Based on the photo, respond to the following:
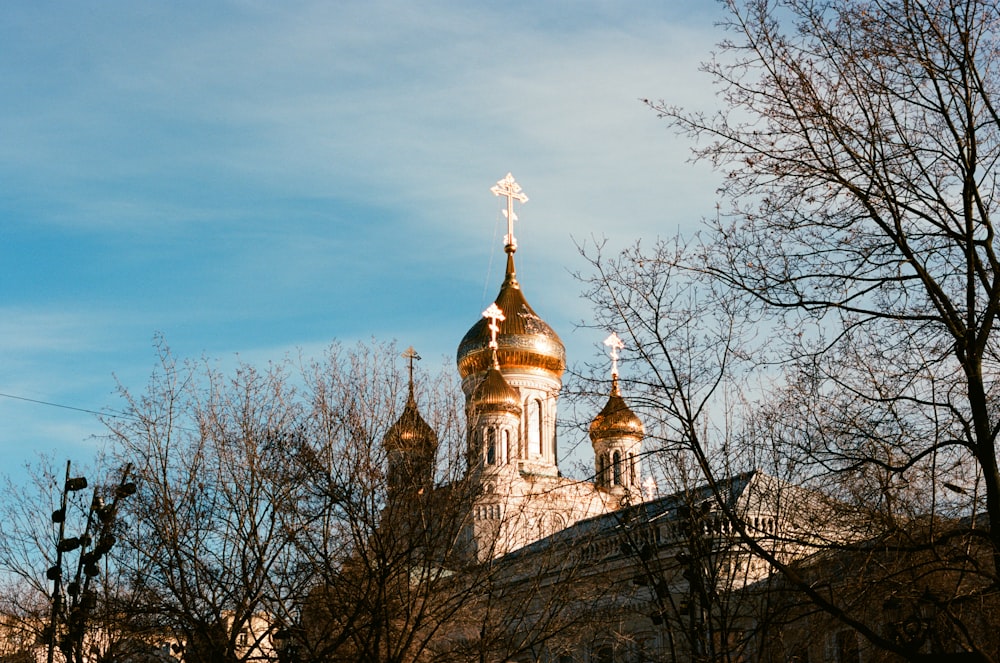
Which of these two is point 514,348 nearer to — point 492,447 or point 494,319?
point 494,319

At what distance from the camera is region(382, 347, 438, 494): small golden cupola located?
19297 mm

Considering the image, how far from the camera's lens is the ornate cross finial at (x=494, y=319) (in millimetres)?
50844

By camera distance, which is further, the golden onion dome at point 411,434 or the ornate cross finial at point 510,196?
the ornate cross finial at point 510,196

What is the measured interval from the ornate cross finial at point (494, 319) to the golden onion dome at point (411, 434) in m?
30.1

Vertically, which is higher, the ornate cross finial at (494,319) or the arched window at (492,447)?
the ornate cross finial at (494,319)

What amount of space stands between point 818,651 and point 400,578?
33.4 feet

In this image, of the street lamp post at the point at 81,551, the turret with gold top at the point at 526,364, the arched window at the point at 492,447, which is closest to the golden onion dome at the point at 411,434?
the street lamp post at the point at 81,551

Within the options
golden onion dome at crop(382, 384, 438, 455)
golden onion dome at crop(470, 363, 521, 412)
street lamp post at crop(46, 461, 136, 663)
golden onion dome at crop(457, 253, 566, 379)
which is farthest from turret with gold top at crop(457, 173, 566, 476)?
street lamp post at crop(46, 461, 136, 663)

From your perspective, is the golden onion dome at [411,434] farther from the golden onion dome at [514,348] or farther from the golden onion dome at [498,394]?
the golden onion dome at [514,348]

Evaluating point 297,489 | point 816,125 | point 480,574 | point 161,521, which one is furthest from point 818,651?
point 816,125

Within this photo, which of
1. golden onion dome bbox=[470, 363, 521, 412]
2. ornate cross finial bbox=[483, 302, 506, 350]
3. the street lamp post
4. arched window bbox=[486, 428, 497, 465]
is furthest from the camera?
ornate cross finial bbox=[483, 302, 506, 350]

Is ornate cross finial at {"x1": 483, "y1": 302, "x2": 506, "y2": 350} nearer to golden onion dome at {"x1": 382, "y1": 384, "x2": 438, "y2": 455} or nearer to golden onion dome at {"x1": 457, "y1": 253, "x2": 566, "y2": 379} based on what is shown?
golden onion dome at {"x1": 457, "y1": 253, "x2": 566, "y2": 379}

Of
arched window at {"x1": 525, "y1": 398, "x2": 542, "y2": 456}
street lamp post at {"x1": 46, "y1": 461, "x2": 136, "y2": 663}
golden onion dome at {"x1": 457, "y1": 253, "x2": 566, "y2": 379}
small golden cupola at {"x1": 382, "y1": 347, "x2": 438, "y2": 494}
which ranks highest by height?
golden onion dome at {"x1": 457, "y1": 253, "x2": 566, "y2": 379}

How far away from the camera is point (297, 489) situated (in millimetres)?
19984
